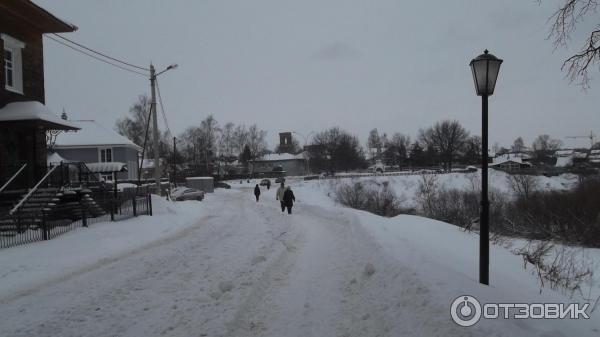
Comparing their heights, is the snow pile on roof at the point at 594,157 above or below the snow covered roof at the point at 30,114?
below

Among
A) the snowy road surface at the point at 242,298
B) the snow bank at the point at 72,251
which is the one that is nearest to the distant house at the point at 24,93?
the snow bank at the point at 72,251

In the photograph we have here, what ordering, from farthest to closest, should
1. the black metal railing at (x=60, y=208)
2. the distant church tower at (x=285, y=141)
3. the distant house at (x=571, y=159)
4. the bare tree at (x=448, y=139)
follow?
1. the distant church tower at (x=285, y=141)
2. the bare tree at (x=448, y=139)
3. the distant house at (x=571, y=159)
4. the black metal railing at (x=60, y=208)

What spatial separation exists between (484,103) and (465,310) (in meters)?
3.51

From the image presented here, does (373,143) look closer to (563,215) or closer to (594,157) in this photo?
(594,157)

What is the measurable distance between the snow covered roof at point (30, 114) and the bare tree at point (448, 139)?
10366 centimetres

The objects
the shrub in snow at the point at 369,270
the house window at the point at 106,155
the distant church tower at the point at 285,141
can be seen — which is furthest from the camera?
the distant church tower at the point at 285,141

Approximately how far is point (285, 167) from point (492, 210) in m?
87.2

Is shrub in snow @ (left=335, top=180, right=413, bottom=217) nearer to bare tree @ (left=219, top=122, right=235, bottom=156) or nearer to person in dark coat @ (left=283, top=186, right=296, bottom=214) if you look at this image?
person in dark coat @ (left=283, top=186, right=296, bottom=214)

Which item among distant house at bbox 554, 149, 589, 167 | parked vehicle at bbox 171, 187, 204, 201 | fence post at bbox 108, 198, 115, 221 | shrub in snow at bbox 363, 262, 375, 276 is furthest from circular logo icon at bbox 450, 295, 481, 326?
distant house at bbox 554, 149, 589, 167

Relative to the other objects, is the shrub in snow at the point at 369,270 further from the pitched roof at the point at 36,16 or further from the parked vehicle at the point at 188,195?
the parked vehicle at the point at 188,195

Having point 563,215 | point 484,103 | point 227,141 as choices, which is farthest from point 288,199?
point 227,141

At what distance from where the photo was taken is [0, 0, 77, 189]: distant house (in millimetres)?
17953

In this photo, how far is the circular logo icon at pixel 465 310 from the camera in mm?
5234

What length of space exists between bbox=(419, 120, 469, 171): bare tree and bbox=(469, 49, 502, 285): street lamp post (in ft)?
358
